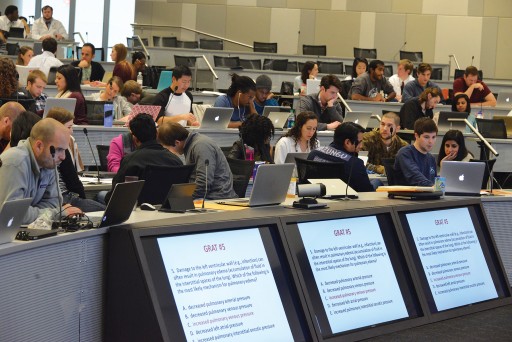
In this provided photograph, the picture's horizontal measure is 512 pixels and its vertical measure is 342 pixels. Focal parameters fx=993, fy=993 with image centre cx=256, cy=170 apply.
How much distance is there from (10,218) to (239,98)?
7.02 meters

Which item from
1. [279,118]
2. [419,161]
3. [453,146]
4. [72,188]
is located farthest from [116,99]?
[72,188]

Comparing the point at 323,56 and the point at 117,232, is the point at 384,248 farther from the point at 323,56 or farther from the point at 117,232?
the point at 323,56

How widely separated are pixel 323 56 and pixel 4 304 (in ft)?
57.6

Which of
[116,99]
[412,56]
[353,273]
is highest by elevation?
[412,56]

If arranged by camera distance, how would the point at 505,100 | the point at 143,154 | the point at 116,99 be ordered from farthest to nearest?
the point at 505,100 → the point at 116,99 → the point at 143,154

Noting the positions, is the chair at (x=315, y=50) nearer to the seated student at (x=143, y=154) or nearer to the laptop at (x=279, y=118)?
the laptop at (x=279, y=118)

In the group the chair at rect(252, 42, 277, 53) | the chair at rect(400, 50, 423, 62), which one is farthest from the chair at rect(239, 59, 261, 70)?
the chair at rect(400, 50, 423, 62)

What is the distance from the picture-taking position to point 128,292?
4094mm

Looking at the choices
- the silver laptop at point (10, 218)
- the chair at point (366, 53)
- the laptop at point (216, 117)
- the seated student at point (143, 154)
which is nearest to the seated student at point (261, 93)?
the laptop at point (216, 117)

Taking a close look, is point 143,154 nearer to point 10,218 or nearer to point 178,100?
point 10,218

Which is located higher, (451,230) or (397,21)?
(397,21)

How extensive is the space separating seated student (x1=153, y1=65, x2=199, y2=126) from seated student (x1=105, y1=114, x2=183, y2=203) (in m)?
3.56

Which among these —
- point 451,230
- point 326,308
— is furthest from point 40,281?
point 451,230

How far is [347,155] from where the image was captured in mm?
7465
